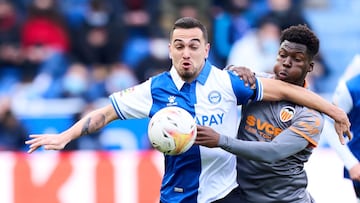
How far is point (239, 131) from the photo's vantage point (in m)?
7.96

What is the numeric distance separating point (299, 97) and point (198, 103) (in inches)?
28.7

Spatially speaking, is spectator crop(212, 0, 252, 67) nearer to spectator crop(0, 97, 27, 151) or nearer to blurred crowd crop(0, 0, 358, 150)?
blurred crowd crop(0, 0, 358, 150)

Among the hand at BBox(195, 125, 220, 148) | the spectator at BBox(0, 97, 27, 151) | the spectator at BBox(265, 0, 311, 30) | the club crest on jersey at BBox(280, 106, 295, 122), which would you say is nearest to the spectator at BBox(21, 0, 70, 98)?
A: the spectator at BBox(0, 97, 27, 151)

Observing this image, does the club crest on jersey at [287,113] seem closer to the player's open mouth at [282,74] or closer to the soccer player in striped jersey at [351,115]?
the player's open mouth at [282,74]

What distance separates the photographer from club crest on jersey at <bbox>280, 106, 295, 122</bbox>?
7836mm

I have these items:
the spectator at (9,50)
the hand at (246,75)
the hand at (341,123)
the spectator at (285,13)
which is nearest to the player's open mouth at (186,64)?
the hand at (246,75)

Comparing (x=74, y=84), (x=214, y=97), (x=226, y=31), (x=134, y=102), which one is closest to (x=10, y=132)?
(x=74, y=84)

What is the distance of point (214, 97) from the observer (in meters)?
7.75

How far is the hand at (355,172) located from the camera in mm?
8648

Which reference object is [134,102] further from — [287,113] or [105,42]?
[105,42]

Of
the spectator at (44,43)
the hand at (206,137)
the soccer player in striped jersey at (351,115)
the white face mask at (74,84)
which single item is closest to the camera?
the hand at (206,137)

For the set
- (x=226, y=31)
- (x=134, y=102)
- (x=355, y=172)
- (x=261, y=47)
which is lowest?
(x=355, y=172)

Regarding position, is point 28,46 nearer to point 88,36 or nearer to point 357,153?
point 88,36

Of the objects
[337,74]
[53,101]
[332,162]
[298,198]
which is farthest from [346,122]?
[337,74]
